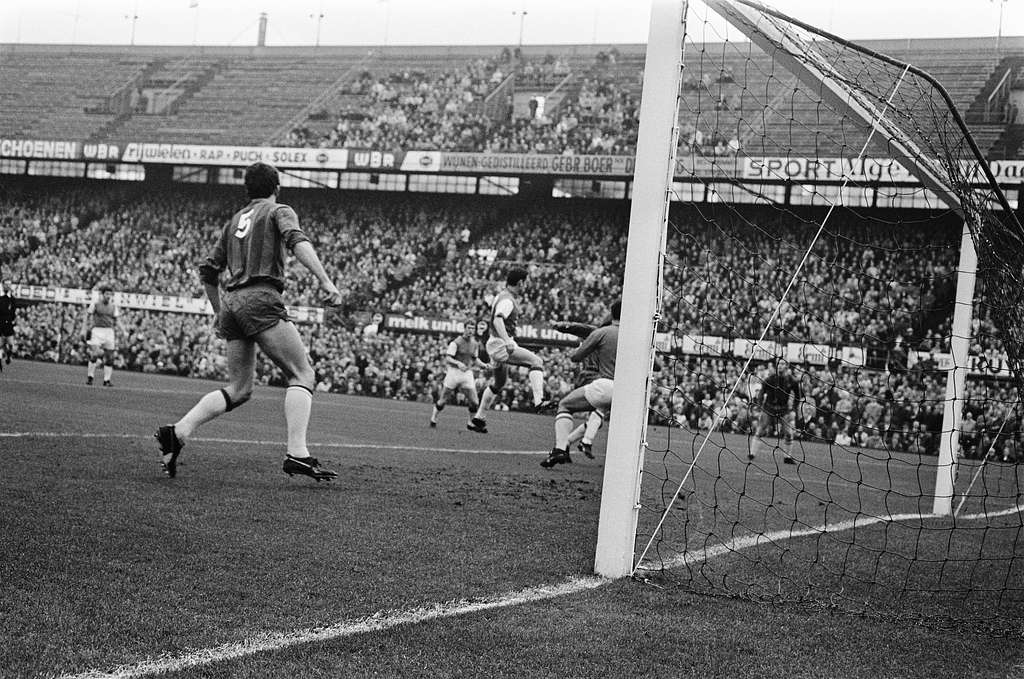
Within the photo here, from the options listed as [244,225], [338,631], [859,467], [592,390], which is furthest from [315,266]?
[859,467]

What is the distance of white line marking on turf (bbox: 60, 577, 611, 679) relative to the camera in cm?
272

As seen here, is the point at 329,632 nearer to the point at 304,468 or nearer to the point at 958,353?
the point at 304,468

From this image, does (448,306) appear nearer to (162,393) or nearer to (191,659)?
(162,393)

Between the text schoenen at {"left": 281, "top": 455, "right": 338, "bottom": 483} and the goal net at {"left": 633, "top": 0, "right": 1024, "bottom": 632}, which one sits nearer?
the goal net at {"left": 633, "top": 0, "right": 1024, "bottom": 632}

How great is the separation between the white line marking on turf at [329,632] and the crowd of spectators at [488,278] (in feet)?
64.7

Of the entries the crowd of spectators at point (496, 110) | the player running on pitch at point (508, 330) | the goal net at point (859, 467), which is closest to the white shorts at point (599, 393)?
the player running on pitch at point (508, 330)

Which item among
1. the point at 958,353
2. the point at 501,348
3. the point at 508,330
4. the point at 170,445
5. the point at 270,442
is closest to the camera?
the point at 170,445

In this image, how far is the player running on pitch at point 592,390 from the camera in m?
9.66

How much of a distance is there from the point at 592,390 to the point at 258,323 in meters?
4.13

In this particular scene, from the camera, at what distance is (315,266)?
6.09m

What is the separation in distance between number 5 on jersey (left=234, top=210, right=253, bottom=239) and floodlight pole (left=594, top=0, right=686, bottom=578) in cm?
281

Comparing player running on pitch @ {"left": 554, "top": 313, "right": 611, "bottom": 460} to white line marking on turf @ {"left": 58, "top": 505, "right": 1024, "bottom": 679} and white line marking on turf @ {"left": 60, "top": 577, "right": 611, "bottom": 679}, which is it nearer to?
white line marking on turf @ {"left": 58, "top": 505, "right": 1024, "bottom": 679}

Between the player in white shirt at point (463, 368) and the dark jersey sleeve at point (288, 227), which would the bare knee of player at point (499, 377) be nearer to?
the player in white shirt at point (463, 368)

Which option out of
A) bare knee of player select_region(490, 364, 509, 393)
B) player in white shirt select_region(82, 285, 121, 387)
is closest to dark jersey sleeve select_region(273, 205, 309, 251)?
bare knee of player select_region(490, 364, 509, 393)
